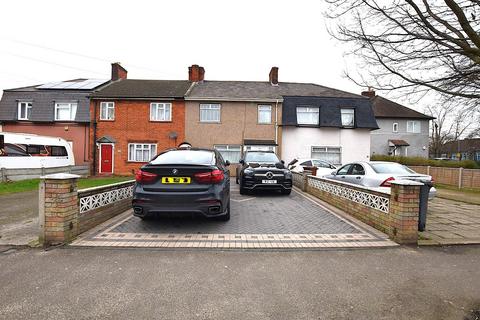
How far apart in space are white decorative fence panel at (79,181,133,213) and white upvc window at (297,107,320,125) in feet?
51.3

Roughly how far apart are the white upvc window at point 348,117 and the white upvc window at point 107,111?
17.0 metres

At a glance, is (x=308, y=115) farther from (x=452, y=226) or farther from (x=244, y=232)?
(x=244, y=232)

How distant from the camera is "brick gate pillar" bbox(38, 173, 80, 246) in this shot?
14.3 feet

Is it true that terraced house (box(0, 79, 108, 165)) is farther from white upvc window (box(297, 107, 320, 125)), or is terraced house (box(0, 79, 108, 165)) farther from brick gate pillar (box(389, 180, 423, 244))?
brick gate pillar (box(389, 180, 423, 244))

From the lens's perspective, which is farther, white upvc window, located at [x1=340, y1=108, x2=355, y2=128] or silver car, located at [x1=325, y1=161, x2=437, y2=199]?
white upvc window, located at [x1=340, y1=108, x2=355, y2=128]

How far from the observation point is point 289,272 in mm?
3549

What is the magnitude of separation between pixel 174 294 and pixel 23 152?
1652 cm

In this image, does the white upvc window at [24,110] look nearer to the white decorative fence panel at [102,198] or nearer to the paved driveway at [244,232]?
the white decorative fence panel at [102,198]

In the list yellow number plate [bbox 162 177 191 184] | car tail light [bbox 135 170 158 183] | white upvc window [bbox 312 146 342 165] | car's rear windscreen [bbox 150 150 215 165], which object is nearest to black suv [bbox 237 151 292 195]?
car's rear windscreen [bbox 150 150 215 165]

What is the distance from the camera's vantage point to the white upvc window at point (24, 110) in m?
20.6

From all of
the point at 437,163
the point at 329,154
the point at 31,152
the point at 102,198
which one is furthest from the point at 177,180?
the point at 437,163

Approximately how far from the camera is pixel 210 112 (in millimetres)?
20297

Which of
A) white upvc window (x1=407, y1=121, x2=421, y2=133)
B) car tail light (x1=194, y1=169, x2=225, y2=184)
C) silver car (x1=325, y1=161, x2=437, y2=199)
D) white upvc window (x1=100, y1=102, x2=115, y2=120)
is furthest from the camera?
white upvc window (x1=407, y1=121, x2=421, y2=133)

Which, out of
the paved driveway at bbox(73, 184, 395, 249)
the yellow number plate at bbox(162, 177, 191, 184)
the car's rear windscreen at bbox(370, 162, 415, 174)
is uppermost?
the car's rear windscreen at bbox(370, 162, 415, 174)
